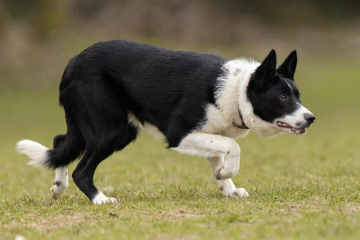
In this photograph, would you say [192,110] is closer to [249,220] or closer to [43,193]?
[249,220]

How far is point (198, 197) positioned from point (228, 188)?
38 cm

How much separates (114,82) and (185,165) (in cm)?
429

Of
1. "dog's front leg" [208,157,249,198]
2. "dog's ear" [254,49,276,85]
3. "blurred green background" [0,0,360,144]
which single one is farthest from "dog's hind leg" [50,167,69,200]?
"blurred green background" [0,0,360,144]

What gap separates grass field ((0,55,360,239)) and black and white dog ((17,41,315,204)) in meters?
0.50

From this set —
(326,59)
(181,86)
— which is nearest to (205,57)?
(181,86)

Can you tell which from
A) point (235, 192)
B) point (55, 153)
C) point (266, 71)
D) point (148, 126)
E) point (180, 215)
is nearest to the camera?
point (180, 215)

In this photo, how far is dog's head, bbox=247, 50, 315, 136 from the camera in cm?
586

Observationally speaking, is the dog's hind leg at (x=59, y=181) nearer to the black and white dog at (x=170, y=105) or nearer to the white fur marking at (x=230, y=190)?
the black and white dog at (x=170, y=105)

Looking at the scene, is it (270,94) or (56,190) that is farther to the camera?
(56,190)

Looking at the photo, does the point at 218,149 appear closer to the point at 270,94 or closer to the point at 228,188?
the point at 228,188

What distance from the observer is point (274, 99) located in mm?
5914

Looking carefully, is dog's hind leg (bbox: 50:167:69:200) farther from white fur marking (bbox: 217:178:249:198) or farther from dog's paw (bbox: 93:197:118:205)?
white fur marking (bbox: 217:178:249:198)

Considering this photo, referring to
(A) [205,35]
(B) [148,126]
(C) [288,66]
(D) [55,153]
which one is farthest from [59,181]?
(A) [205,35]

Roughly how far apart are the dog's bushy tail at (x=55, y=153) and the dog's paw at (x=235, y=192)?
166 centimetres
